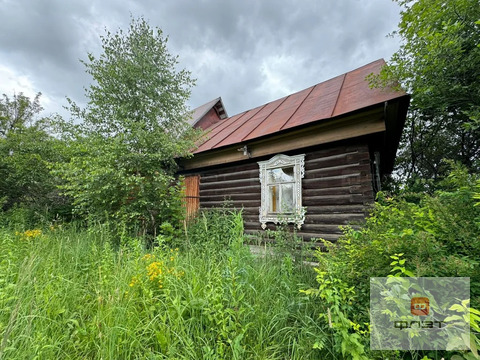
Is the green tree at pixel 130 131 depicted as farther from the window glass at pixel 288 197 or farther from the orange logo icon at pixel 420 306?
the orange logo icon at pixel 420 306

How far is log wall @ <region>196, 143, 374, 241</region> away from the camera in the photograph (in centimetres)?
407

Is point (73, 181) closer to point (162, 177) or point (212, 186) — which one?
point (162, 177)

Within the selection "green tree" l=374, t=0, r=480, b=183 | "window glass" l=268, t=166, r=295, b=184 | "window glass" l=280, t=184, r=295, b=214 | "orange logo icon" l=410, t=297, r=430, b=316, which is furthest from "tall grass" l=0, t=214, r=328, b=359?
"green tree" l=374, t=0, r=480, b=183

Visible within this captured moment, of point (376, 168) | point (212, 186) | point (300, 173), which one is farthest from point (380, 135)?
point (212, 186)

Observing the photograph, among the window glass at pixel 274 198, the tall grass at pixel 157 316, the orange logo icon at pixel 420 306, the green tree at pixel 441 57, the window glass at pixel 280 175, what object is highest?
the green tree at pixel 441 57

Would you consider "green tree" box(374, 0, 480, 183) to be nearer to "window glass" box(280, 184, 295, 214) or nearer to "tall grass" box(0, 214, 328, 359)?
"window glass" box(280, 184, 295, 214)

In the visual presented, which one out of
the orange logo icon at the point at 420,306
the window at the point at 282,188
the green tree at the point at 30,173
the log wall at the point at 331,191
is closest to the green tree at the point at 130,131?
the log wall at the point at 331,191

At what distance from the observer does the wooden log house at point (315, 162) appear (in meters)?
4.00

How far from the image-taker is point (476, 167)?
241 inches

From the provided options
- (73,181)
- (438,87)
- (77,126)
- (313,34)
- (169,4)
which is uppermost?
(313,34)

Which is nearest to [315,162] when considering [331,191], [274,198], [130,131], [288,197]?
[331,191]

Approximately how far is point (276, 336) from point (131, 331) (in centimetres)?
126

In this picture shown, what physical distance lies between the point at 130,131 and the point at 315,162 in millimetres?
4743

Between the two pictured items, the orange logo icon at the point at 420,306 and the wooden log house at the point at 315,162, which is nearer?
the orange logo icon at the point at 420,306
